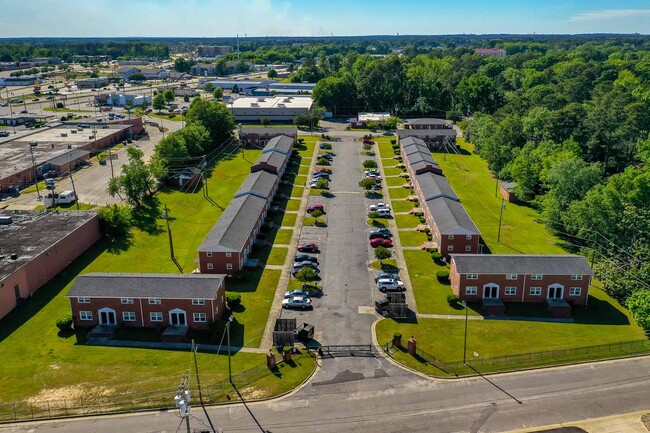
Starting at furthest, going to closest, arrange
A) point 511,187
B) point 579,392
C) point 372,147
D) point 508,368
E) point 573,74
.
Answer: point 573,74 < point 372,147 < point 511,187 < point 508,368 < point 579,392

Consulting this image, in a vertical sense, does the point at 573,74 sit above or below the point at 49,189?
above

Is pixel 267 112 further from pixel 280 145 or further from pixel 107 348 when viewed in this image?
pixel 107 348

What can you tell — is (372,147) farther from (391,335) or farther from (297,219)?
(391,335)

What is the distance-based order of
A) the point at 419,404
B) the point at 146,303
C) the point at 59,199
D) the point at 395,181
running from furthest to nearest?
the point at 395,181
the point at 59,199
the point at 146,303
the point at 419,404

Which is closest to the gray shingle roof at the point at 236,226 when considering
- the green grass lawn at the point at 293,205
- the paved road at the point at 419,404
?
the green grass lawn at the point at 293,205

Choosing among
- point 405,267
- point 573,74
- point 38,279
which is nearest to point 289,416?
point 405,267

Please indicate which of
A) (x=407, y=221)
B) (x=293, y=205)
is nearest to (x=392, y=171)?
(x=293, y=205)

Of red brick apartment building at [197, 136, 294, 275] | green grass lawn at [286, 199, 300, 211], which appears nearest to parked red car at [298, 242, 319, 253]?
red brick apartment building at [197, 136, 294, 275]
